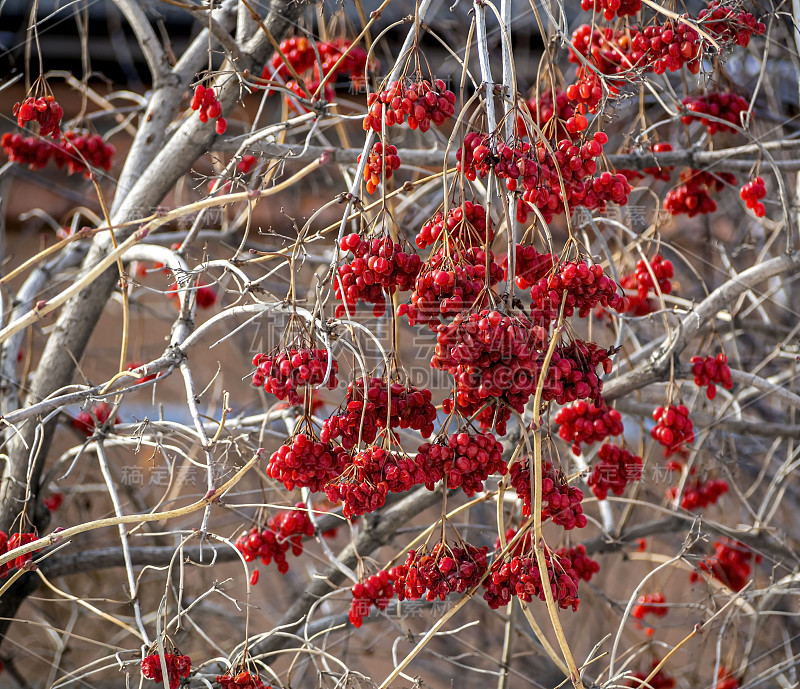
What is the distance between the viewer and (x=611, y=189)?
1.32m

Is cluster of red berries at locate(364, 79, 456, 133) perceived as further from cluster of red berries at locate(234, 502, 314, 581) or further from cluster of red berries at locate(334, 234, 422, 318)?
cluster of red berries at locate(234, 502, 314, 581)

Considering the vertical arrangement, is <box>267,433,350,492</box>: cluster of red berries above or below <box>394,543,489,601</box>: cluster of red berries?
above

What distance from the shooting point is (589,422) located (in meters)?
1.70

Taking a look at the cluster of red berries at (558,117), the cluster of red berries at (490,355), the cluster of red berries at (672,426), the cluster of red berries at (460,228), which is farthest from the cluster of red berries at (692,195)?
the cluster of red berries at (490,355)

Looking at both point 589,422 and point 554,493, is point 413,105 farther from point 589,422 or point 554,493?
point 589,422

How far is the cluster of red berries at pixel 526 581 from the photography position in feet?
3.97

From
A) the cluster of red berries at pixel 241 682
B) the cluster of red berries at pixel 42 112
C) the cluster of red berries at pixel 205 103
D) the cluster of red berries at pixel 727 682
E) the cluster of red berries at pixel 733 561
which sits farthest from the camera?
the cluster of red berries at pixel 733 561

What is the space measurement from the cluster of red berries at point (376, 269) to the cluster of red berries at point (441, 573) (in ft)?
1.36

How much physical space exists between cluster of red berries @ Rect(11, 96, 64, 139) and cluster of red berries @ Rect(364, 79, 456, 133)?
3.12 ft

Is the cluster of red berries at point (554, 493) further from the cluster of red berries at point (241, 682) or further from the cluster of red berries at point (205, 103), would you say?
the cluster of red berries at point (205, 103)

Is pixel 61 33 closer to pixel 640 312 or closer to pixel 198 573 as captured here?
pixel 198 573

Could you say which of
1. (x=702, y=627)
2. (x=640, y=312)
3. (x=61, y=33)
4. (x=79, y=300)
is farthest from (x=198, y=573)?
(x=61, y=33)

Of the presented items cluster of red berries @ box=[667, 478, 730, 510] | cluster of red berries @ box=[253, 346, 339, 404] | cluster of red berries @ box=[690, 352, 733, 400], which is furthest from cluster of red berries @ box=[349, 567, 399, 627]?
cluster of red berries @ box=[667, 478, 730, 510]

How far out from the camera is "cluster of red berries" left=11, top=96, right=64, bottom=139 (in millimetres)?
1818
